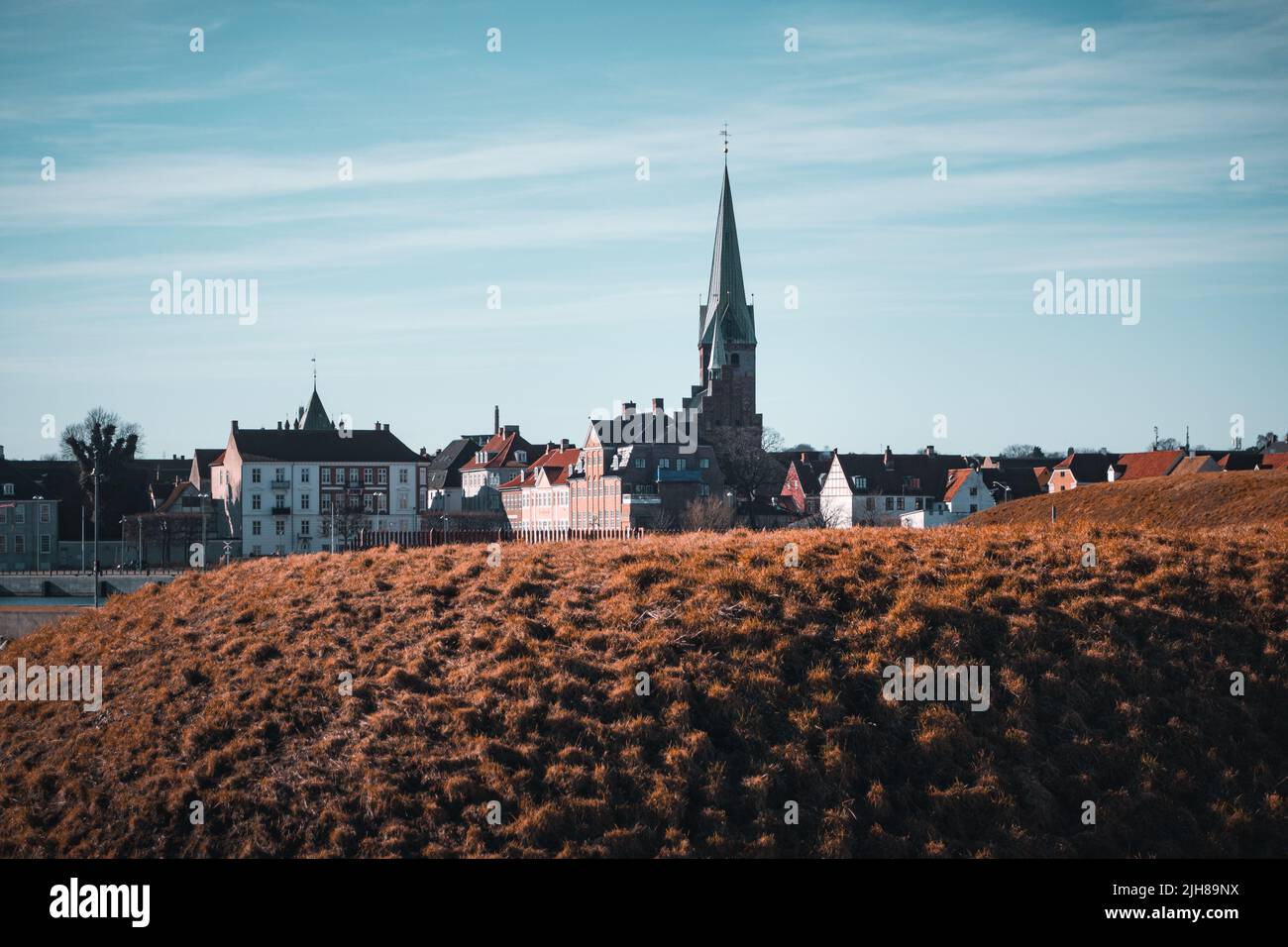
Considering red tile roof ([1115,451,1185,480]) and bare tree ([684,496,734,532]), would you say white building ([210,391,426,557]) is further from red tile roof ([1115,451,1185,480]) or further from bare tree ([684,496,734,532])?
red tile roof ([1115,451,1185,480])

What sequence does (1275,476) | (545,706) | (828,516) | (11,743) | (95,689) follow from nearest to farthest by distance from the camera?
(545,706)
(11,743)
(95,689)
(1275,476)
(828,516)

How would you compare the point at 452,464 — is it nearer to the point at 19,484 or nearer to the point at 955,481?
the point at 19,484

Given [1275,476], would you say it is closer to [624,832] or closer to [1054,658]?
[1054,658]

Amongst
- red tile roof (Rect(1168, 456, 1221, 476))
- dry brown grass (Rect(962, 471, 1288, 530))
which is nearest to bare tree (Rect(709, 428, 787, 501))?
red tile roof (Rect(1168, 456, 1221, 476))

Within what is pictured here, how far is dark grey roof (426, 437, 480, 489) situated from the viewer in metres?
151

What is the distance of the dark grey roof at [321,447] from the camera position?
104 m

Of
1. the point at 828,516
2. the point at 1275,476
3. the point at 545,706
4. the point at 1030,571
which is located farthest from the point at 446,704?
the point at 828,516

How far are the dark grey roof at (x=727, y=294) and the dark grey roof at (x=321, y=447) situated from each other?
64.7 m

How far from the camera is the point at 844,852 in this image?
1684cm

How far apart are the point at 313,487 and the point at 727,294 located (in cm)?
7474

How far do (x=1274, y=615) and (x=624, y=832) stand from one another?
13070 millimetres

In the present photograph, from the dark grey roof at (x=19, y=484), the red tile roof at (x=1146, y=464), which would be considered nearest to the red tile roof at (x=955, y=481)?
the red tile roof at (x=1146, y=464)

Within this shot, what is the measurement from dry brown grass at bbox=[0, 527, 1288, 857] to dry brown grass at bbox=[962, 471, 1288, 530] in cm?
1452
